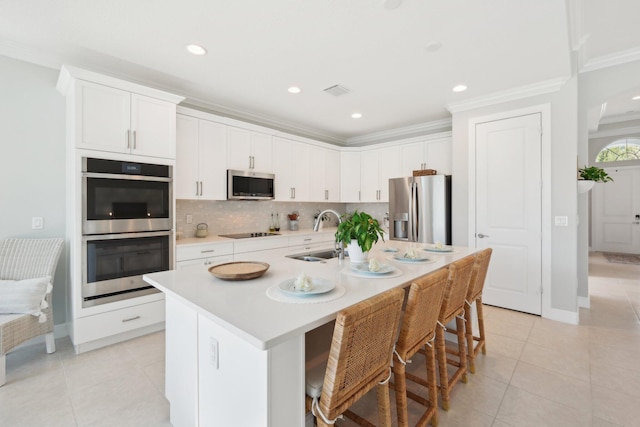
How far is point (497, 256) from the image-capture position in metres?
3.62

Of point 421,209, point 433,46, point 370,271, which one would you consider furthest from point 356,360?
point 421,209

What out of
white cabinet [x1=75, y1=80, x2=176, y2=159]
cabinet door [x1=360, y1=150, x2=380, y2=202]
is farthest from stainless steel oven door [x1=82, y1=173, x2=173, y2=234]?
cabinet door [x1=360, y1=150, x2=380, y2=202]

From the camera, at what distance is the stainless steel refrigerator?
4.00m

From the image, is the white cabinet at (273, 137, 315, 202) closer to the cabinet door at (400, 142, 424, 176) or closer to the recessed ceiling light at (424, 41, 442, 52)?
the cabinet door at (400, 142, 424, 176)

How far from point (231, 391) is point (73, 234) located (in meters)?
2.31

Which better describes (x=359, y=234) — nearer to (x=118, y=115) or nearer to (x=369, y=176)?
(x=118, y=115)

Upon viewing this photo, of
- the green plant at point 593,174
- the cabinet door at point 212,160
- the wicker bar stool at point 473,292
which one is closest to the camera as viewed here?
the wicker bar stool at point 473,292

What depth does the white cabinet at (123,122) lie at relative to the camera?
8.28 ft

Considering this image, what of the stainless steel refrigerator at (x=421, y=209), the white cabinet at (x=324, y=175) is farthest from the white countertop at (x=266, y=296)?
the white cabinet at (x=324, y=175)

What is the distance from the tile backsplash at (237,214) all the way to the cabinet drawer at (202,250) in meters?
0.54

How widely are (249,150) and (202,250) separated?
60.1 inches

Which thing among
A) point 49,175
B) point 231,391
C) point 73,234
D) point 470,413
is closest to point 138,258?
point 73,234

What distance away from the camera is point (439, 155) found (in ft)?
14.6

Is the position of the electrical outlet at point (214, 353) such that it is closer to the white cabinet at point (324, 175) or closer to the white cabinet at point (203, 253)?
the white cabinet at point (203, 253)
